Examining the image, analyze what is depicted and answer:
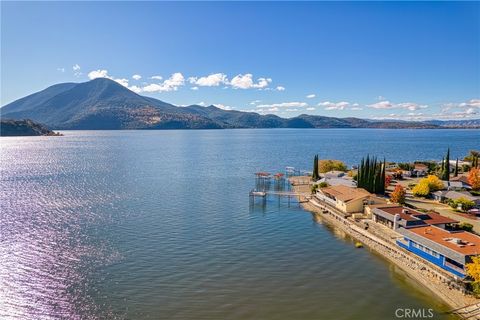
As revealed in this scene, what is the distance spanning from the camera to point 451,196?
7325 centimetres

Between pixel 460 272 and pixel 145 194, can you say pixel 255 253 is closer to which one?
pixel 460 272

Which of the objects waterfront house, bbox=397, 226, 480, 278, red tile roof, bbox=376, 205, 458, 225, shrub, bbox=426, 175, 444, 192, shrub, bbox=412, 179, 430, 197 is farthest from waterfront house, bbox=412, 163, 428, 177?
waterfront house, bbox=397, 226, 480, 278

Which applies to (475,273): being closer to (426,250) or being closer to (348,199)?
(426,250)

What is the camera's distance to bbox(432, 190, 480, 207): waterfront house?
69.5m

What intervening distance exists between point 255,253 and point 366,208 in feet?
87.5

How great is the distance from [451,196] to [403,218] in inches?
1023

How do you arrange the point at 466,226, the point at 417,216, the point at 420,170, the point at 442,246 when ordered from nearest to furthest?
the point at 442,246 → the point at 466,226 → the point at 417,216 → the point at 420,170

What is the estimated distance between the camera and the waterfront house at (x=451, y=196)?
69.5 meters

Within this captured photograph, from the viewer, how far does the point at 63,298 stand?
36.7 meters

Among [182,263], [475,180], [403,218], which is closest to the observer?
[182,263]

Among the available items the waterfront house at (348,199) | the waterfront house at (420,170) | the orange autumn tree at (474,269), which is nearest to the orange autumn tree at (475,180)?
the waterfront house at (420,170)

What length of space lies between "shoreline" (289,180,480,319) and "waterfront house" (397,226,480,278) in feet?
3.30

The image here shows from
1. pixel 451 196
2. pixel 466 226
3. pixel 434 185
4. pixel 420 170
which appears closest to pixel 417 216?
pixel 466 226

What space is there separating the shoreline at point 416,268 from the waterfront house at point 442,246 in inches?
39.6
